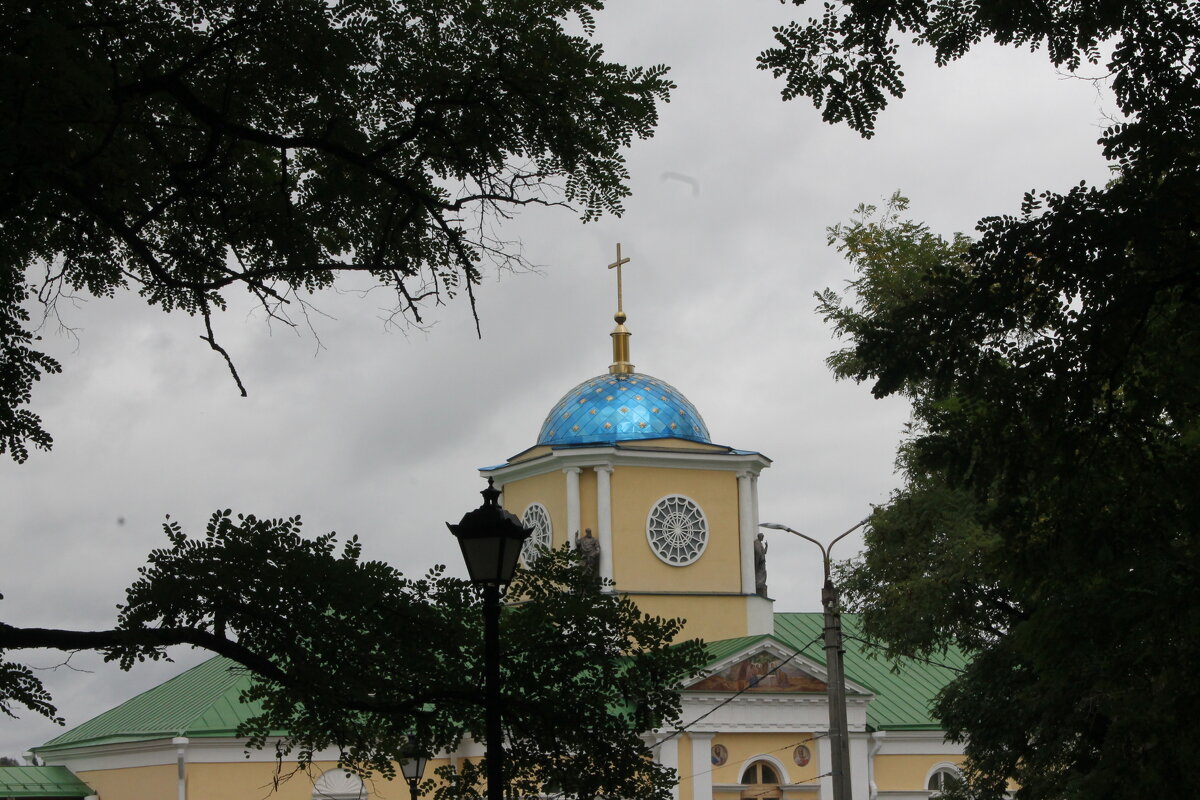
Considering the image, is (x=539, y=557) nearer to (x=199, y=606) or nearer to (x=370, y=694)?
(x=370, y=694)

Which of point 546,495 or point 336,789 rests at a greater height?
point 546,495

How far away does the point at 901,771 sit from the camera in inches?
1420

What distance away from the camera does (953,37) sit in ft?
31.7

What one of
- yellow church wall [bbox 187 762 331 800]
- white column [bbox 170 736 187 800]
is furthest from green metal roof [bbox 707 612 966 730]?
white column [bbox 170 736 187 800]

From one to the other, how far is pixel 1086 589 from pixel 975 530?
8.44 metres

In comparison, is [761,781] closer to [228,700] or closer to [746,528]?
[746,528]

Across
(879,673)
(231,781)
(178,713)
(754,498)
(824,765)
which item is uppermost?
(754,498)

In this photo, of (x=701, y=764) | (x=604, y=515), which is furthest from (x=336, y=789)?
(x=604, y=515)

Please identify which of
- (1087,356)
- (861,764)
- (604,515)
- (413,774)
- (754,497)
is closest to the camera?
(1087,356)

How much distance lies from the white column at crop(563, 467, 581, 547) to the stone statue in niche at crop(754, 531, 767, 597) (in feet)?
15.1

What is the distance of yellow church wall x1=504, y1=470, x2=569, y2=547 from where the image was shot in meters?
37.7

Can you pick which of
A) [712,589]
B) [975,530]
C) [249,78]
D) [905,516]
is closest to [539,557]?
[249,78]

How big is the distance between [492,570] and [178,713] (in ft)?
88.5

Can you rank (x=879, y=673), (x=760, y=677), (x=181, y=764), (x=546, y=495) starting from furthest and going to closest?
(x=879, y=673) → (x=546, y=495) → (x=760, y=677) → (x=181, y=764)
